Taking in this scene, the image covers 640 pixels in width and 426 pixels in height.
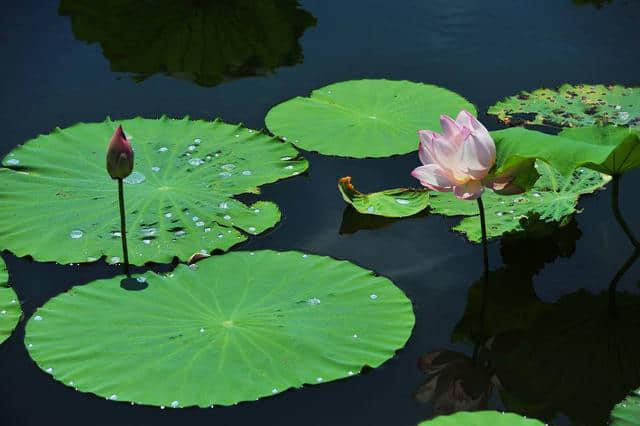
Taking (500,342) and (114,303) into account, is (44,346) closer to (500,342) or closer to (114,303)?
(114,303)

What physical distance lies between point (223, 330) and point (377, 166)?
3.00 ft

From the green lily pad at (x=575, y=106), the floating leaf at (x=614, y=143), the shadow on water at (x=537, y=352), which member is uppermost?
the floating leaf at (x=614, y=143)

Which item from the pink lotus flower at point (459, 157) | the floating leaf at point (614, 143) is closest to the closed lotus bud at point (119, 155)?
the pink lotus flower at point (459, 157)

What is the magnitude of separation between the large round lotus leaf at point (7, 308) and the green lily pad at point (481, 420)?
2.90 ft

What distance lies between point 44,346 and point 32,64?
167 centimetres

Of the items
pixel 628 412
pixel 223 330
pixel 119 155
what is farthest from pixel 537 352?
pixel 119 155

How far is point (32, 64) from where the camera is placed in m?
3.41

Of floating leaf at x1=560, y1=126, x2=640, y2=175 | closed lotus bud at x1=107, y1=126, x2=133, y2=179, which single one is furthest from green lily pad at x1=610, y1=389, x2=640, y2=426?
closed lotus bud at x1=107, y1=126, x2=133, y2=179

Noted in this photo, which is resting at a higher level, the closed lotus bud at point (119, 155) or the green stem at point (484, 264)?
the closed lotus bud at point (119, 155)

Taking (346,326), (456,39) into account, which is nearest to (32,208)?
(346,326)

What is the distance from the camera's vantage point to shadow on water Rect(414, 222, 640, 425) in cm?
193

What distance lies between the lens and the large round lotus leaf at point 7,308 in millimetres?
2055

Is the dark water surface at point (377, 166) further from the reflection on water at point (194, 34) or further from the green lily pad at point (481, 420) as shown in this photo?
the green lily pad at point (481, 420)

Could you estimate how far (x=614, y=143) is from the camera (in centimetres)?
221
